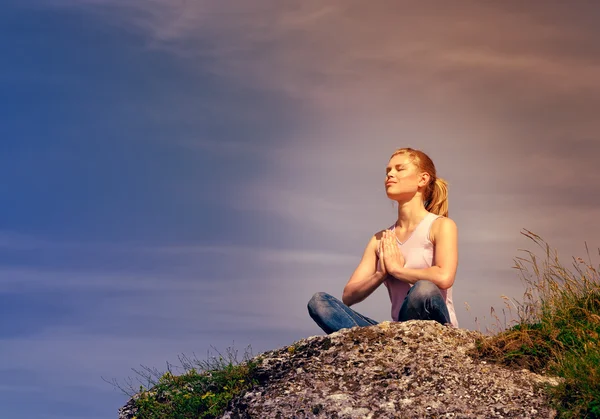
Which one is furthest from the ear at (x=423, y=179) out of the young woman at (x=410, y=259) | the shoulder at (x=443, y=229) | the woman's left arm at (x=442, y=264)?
the woman's left arm at (x=442, y=264)

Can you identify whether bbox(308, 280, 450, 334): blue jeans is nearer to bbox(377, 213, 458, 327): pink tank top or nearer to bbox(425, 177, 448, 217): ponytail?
bbox(377, 213, 458, 327): pink tank top

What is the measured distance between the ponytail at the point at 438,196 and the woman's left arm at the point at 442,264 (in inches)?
23.8

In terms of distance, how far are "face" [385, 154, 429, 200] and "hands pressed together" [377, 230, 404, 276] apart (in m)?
0.55

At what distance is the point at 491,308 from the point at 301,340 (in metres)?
2.23

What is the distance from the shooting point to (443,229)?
8031 mm

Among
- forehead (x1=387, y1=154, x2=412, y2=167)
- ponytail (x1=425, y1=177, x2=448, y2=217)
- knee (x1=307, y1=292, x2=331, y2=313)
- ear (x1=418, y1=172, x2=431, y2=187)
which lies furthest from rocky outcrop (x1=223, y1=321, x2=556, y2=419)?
forehead (x1=387, y1=154, x2=412, y2=167)

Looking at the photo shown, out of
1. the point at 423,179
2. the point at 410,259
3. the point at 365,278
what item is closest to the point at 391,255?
the point at 410,259

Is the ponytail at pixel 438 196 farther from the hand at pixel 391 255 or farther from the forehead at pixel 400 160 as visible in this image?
the hand at pixel 391 255

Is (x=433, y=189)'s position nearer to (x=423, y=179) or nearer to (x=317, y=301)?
(x=423, y=179)

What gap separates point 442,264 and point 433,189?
1.25 metres

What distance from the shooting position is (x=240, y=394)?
23.9 feet

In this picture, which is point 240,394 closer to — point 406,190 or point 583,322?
point 406,190

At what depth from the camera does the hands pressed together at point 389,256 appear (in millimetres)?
7953

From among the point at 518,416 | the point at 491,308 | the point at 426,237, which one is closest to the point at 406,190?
the point at 426,237
